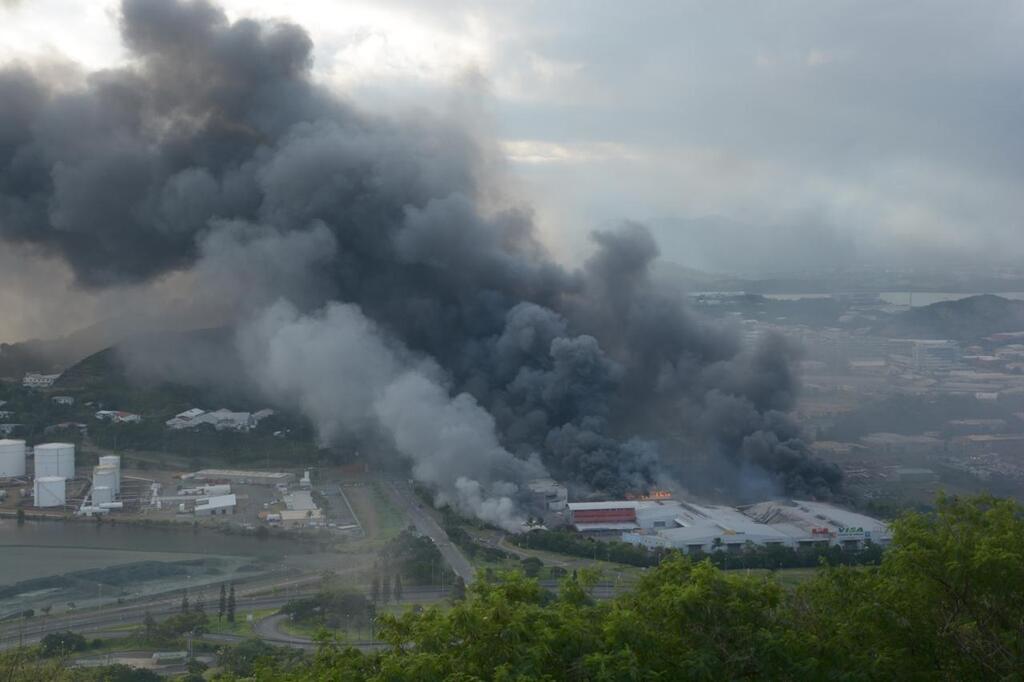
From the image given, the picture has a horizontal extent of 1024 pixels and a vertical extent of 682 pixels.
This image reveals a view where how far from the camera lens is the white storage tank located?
2750cm

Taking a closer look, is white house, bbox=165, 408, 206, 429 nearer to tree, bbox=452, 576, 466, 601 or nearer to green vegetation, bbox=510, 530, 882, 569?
green vegetation, bbox=510, 530, 882, 569

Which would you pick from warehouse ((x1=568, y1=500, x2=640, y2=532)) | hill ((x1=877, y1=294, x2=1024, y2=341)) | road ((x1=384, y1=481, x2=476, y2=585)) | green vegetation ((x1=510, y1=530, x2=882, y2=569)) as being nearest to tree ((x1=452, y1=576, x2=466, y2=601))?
road ((x1=384, y1=481, x2=476, y2=585))

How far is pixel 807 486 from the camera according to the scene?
26.0 m

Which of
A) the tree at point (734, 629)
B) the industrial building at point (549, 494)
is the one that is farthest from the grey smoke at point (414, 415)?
the tree at point (734, 629)

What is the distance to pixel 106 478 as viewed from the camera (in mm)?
27531

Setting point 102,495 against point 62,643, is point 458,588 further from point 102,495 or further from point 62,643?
point 102,495

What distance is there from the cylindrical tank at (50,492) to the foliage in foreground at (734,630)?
22222mm

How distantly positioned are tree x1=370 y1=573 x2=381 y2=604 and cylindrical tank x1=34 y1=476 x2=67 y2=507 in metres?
12.8

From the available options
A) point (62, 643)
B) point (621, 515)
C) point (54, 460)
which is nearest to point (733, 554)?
point (621, 515)

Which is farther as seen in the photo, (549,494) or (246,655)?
(549,494)

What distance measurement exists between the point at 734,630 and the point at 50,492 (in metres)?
24.5

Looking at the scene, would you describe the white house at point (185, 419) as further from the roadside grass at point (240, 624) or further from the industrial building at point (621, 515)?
the roadside grass at point (240, 624)

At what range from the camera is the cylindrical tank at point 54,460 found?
95.5 ft

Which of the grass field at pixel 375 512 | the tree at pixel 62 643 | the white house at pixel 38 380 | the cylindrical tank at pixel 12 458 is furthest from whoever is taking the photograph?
the white house at pixel 38 380
